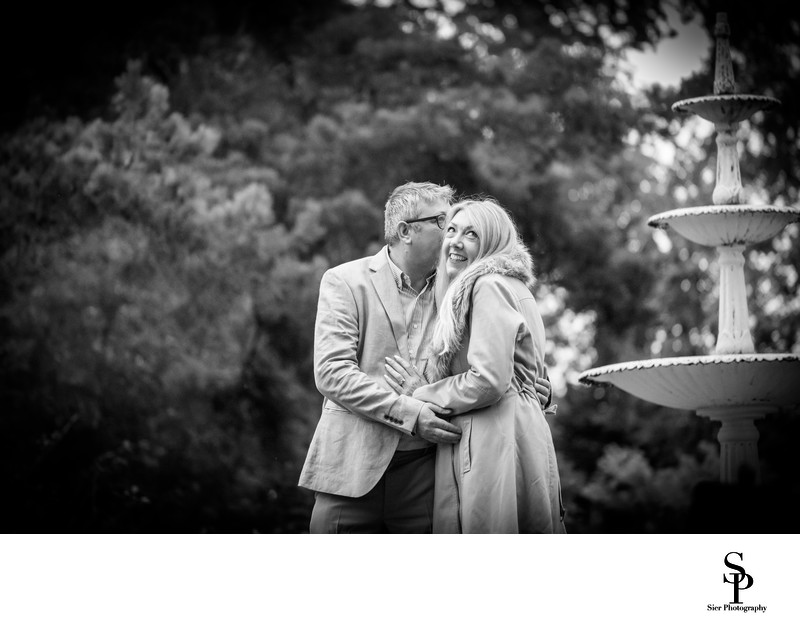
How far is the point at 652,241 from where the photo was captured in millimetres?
9852

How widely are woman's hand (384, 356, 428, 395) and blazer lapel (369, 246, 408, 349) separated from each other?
0.26ft

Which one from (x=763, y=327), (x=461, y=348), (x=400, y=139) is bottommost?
(x=461, y=348)

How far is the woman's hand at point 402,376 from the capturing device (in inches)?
129

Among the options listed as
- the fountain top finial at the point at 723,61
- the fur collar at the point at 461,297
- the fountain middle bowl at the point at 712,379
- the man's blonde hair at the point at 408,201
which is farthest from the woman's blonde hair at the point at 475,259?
the fountain top finial at the point at 723,61

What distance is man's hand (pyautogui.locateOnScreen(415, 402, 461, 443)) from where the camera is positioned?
10.2 ft

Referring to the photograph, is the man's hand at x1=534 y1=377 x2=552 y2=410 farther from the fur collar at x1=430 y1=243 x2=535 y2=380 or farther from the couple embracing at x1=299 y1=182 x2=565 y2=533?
the fur collar at x1=430 y1=243 x2=535 y2=380

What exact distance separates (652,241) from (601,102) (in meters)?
1.32

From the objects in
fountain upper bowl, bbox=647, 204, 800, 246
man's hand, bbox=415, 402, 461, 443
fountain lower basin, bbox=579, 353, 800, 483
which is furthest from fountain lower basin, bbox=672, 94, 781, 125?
man's hand, bbox=415, 402, 461, 443

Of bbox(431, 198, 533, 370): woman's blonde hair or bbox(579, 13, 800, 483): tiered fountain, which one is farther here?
bbox(579, 13, 800, 483): tiered fountain

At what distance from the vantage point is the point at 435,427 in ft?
10.2
